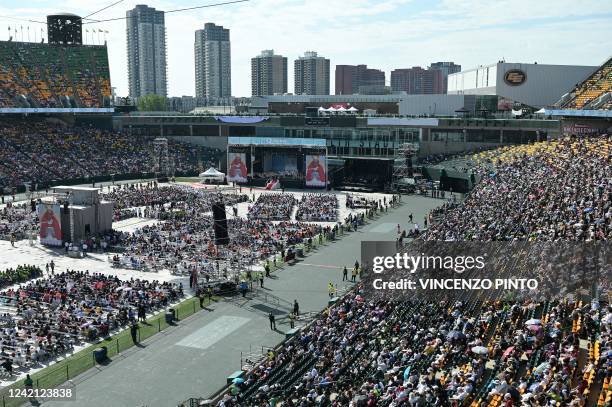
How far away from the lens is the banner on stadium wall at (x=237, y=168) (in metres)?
76.4

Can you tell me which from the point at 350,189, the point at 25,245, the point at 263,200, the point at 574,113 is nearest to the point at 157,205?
the point at 263,200

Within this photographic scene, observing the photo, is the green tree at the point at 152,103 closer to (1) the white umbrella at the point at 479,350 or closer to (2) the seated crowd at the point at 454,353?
(2) the seated crowd at the point at 454,353

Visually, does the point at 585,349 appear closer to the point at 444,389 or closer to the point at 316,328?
the point at 444,389

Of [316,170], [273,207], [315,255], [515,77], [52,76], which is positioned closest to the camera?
[315,255]

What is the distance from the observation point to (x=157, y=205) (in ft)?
200

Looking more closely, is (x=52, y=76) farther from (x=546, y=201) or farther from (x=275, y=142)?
(x=546, y=201)

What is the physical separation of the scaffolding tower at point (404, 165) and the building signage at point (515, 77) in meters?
18.4

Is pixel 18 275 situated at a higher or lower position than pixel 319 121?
lower

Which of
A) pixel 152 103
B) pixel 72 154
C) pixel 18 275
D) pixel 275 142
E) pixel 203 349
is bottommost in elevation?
pixel 203 349

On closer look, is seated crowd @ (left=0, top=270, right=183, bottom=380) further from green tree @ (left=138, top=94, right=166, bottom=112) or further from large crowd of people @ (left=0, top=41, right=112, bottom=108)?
green tree @ (left=138, top=94, right=166, bottom=112)

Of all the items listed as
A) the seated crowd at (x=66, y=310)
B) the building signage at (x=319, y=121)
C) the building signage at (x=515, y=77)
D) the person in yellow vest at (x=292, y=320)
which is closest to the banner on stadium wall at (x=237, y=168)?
the building signage at (x=319, y=121)

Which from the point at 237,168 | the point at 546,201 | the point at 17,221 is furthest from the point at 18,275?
the point at 237,168

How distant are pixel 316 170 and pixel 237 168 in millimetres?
10056

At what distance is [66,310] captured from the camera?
30.1 meters
